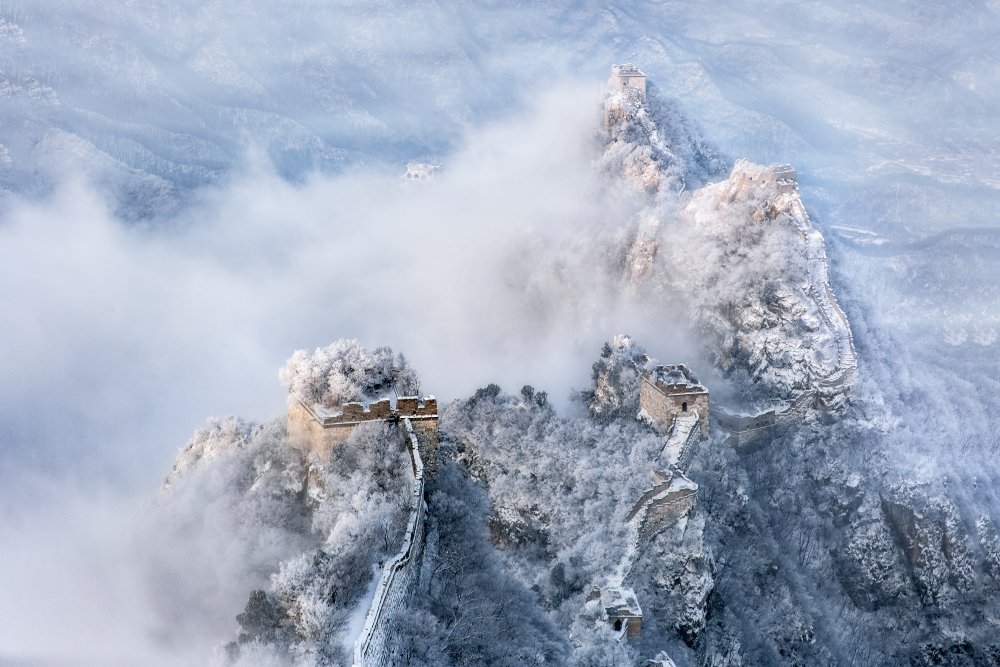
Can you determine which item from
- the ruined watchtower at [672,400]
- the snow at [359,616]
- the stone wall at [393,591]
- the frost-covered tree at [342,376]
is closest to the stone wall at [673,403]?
the ruined watchtower at [672,400]

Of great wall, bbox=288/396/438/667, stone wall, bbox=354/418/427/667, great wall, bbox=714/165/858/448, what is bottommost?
great wall, bbox=714/165/858/448

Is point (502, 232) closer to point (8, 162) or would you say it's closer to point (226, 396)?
point (226, 396)

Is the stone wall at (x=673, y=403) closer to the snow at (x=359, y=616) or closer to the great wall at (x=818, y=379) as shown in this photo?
the great wall at (x=818, y=379)

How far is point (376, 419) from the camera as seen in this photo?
110 ft

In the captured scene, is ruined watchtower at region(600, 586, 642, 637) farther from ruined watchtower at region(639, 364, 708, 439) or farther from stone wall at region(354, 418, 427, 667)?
ruined watchtower at region(639, 364, 708, 439)

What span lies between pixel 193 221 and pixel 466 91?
45667mm

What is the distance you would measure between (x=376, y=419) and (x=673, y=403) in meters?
16.9

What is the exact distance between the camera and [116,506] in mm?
55906

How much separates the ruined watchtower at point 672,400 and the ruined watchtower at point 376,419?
48.7 feet

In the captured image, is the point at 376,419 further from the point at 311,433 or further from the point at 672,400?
the point at 672,400

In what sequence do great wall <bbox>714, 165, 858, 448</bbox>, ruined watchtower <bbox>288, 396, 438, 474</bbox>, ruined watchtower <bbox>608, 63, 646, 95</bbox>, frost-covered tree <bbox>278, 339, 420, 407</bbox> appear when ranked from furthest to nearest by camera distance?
ruined watchtower <bbox>608, 63, 646, 95</bbox>, great wall <bbox>714, 165, 858, 448</bbox>, frost-covered tree <bbox>278, 339, 420, 407</bbox>, ruined watchtower <bbox>288, 396, 438, 474</bbox>

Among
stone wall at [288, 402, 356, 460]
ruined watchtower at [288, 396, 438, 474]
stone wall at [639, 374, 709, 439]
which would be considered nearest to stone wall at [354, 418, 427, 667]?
ruined watchtower at [288, 396, 438, 474]

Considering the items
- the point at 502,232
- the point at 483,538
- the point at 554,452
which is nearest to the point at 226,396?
the point at 502,232

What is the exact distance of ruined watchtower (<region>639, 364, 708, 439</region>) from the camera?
44406 mm
